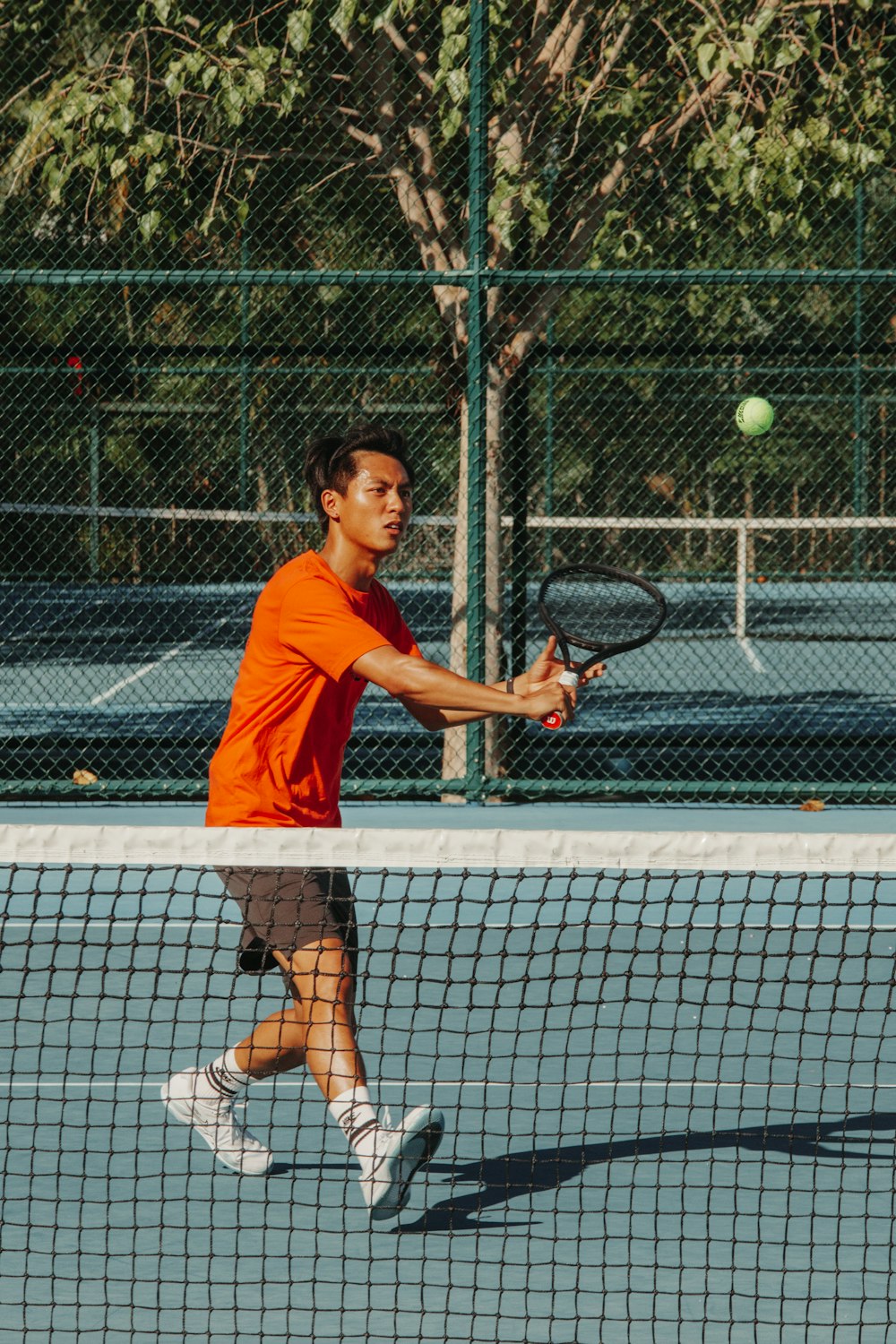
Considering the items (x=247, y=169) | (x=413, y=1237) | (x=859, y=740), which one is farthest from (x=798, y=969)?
(x=247, y=169)

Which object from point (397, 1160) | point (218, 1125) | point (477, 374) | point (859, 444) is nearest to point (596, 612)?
point (477, 374)

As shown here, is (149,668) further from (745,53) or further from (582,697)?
(745,53)

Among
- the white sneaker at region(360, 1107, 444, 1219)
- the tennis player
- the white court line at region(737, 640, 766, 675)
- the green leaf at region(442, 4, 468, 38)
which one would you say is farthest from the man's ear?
the white court line at region(737, 640, 766, 675)

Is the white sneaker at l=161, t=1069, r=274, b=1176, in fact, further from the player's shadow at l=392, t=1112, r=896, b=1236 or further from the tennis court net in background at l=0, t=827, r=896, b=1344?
the player's shadow at l=392, t=1112, r=896, b=1236

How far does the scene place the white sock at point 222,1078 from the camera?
383cm

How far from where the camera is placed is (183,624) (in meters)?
18.0

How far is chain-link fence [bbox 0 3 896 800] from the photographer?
25.2 ft

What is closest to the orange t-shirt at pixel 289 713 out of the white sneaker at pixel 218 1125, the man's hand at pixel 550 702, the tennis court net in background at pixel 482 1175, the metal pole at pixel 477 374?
the tennis court net in background at pixel 482 1175

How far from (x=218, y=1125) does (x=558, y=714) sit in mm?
1130

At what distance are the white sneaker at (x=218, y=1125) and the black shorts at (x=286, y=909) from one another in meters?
0.31

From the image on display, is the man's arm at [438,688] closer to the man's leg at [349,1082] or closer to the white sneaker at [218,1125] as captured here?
the man's leg at [349,1082]

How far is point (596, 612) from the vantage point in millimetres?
5918

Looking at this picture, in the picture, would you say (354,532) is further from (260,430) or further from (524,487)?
(260,430)

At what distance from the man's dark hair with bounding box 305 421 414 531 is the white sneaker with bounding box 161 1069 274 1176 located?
1.23m
